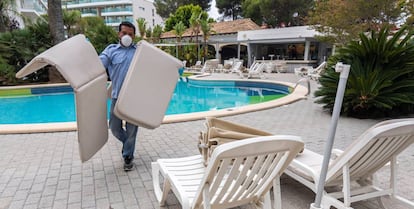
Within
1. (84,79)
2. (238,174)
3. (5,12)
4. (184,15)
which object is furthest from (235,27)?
(238,174)

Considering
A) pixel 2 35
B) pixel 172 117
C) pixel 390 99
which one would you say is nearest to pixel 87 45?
pixel 172 117

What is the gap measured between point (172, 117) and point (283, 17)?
1011 inches

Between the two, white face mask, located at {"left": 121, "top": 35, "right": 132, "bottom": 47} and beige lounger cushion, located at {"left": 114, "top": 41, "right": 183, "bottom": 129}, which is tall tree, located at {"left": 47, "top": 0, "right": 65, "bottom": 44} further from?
beige lounger cushion, located at {"left": 114, "top": 41, "right": 183, "bottom": 129}

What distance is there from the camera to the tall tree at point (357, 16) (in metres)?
10.8

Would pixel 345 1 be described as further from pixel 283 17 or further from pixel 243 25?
pixel 283 17

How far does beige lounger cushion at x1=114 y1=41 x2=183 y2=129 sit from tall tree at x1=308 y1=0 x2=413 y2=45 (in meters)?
10.6

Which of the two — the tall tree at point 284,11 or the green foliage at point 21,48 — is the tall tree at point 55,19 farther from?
the tall tree at point 284,11

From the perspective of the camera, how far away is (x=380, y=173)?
2973 millimetres

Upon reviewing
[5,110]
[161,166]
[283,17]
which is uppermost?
[283,17]

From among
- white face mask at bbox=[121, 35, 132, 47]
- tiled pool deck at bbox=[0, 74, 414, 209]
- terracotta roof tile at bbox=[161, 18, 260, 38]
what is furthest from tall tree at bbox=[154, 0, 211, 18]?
white face mask at bbox=[121, 35, 132, 47]

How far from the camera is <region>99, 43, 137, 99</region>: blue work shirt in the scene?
293cm

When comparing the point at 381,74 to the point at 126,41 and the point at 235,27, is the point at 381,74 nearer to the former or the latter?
the point at 126,41

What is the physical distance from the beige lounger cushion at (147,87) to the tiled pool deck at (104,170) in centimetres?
74

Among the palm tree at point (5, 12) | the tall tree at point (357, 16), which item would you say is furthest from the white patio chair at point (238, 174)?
the palm tree at point (5, 12)
